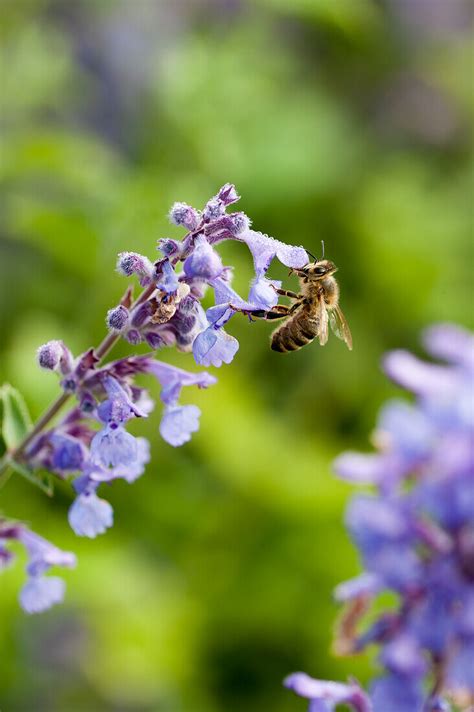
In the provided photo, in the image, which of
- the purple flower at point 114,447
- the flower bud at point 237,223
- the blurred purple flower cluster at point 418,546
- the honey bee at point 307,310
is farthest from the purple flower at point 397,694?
the flower bud at point 237,223

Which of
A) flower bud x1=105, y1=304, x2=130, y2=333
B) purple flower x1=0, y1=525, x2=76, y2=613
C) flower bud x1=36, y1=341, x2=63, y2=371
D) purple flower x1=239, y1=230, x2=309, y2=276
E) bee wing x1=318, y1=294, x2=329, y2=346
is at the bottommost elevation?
purple flower x1=0, y1=525, x2=76, y2=613

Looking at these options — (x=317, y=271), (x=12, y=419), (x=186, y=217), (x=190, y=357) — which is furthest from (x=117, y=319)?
(x=190, y=357)

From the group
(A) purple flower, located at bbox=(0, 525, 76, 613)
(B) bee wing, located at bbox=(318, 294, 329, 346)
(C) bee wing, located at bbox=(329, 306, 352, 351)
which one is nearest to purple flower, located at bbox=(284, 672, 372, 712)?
(A) purple flower, located at bbox=(0, 525, 76, 613)

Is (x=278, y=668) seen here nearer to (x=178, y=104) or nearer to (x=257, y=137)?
(x=178, y=104)

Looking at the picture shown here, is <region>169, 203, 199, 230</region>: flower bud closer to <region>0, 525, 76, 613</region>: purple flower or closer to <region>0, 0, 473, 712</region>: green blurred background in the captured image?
<region>0, 525, 76, 613</region>: purple flower

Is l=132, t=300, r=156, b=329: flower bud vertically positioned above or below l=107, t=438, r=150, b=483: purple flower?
above

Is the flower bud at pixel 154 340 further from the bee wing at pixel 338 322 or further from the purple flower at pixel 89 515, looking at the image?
the bee wing at pixel 338 322

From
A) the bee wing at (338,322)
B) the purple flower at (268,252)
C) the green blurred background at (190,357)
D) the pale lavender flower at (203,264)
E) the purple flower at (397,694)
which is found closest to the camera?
the pale lavender flower at (203,264)
